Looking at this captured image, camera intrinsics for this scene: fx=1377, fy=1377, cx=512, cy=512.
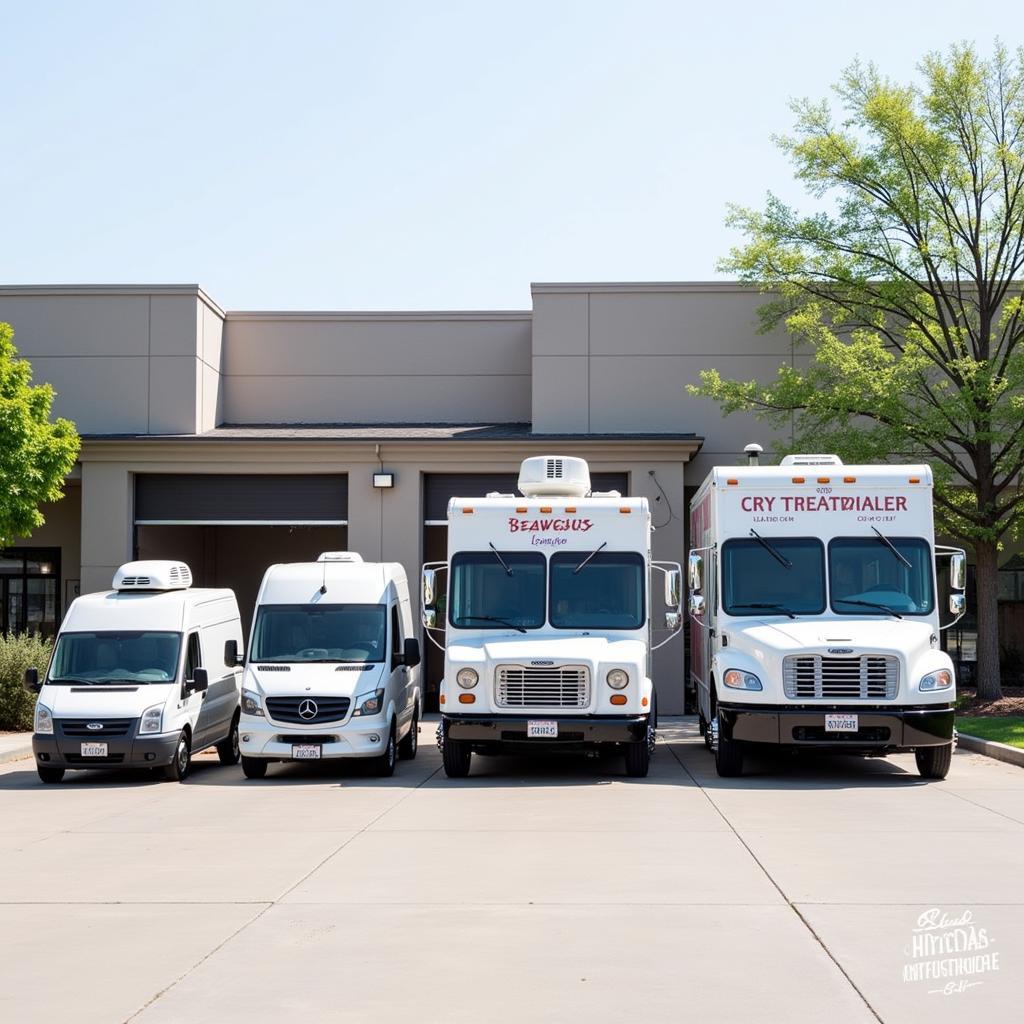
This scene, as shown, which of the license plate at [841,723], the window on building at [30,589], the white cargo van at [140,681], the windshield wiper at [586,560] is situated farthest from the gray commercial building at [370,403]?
the license plate at [841,723]

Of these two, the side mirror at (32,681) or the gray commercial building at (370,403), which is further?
the gray commercial building at (370,403)

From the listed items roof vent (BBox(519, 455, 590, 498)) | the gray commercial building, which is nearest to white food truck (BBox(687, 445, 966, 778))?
roof vent (BBox(519, 455, 590, 498))

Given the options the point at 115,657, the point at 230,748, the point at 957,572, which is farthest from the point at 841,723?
the point at 115,657

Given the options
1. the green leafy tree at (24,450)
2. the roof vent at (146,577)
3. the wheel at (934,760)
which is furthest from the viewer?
the green leafy tree at (24,450)

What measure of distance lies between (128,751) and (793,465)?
864cm

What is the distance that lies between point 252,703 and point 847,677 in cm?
683

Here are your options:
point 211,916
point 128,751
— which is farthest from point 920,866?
point 128,751

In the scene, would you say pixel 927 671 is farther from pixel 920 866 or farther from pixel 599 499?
pixel 920 866

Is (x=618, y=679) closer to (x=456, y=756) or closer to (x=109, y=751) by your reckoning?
(x=456, y=756)

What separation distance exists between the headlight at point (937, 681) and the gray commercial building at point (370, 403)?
37.5ft

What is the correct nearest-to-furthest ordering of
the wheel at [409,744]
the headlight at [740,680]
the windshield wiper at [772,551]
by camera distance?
1. the headlight at [740,680]
2. the windshield wiper at [772,551]
3. the wheel at [409,744]

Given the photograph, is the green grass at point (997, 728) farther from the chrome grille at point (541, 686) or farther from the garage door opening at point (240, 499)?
the garage door opening at point (240, 499)

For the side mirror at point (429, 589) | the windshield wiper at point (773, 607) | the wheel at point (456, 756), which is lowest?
the wheel at point (456, 756)

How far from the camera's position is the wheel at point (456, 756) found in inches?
622
